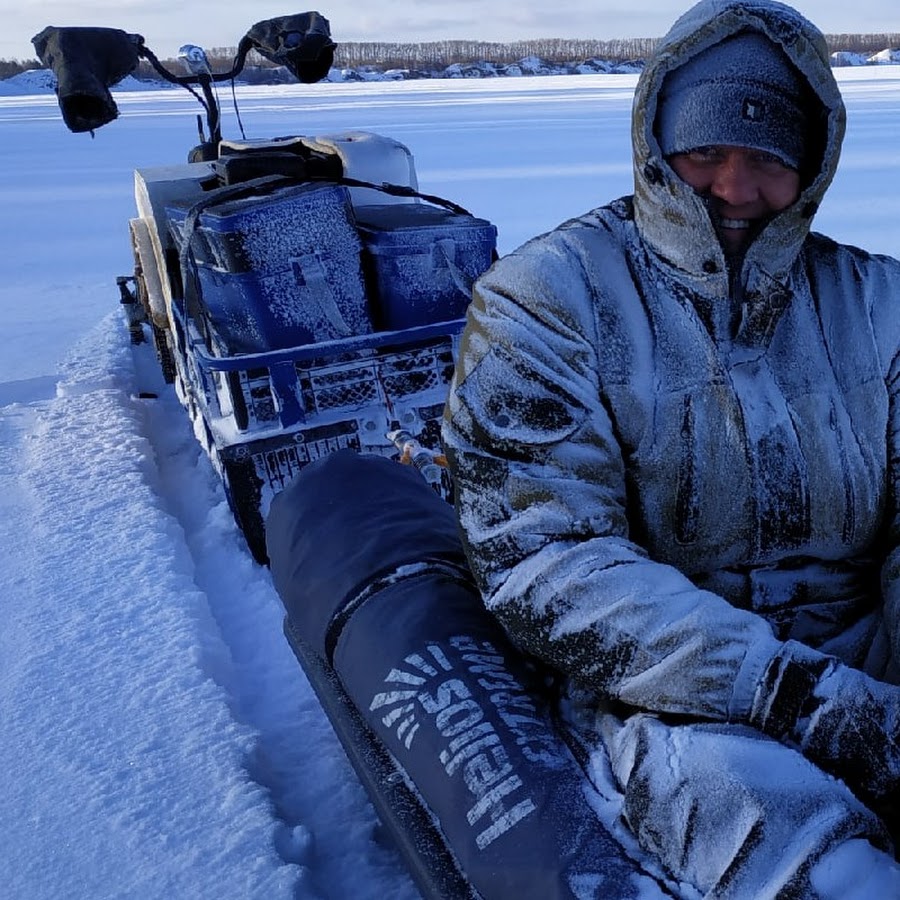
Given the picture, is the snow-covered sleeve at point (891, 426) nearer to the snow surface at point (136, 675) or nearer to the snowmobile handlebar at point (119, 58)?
the snow surface at point (136, 675)

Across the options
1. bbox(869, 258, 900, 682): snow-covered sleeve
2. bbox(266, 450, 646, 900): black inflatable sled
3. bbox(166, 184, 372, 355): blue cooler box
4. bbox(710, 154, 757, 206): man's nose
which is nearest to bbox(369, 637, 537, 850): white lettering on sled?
bbox(266, 450, 646, 900): black inflatable sled

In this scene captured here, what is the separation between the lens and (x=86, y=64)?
3240mm

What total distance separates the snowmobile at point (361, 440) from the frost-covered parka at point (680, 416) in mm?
169

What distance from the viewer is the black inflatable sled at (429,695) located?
110 centimetres

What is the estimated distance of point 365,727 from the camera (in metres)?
1.51

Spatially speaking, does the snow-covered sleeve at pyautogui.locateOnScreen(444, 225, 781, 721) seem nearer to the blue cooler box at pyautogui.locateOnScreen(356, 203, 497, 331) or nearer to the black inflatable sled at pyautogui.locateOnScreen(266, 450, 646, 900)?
the black inflatable sled at pyautogui.locateOnScreen(266, 450, 646, 900)

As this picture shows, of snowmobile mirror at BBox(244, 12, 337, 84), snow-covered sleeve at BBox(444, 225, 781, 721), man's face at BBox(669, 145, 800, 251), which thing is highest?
snowmobile mirror at BBox(244, 12, 337, 84)

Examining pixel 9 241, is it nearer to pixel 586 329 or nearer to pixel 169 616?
pixel 169 616

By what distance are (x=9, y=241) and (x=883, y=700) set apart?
791cm

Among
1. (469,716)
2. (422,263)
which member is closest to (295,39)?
(422,263)

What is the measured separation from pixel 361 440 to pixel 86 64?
1798 mm

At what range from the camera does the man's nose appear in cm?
122

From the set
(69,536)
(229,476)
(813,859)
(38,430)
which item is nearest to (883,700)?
(813,859)

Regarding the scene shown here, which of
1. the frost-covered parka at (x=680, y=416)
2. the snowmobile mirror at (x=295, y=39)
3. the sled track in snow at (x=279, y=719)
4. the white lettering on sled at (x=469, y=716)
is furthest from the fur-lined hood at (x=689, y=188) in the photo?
the snowmobile mirror at (x=295, y=39)
